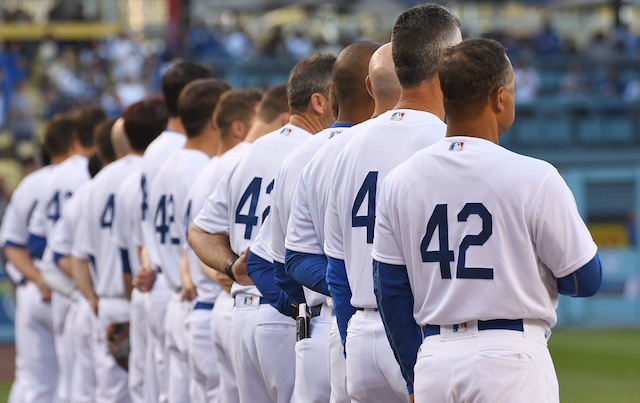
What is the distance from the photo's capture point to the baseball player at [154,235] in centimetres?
744

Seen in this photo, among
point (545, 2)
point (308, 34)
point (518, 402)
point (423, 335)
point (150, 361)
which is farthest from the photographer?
point (545, 2)

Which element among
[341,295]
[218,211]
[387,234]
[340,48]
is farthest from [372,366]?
[340,48]

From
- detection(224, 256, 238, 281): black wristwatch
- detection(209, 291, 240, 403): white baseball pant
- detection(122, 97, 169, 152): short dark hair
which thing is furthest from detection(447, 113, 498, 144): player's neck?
detection(122, 97, 169, 152): short dark hair

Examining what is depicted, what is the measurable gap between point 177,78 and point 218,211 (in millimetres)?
1853

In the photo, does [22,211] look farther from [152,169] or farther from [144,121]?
[152,169]

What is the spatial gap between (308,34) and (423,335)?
23.7 meters

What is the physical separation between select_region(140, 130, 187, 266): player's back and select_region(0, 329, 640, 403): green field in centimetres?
519

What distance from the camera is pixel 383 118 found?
4.42 metres

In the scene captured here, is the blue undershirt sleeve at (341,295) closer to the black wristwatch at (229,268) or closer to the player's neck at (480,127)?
the player's neck at (480,127)

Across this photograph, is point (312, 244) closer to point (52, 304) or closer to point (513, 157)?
point (513, 157)

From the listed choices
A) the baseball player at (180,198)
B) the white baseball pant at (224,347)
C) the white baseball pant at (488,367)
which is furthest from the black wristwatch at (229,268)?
the white baseball pant at (488,367)

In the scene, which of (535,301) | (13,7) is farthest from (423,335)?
(13,7)

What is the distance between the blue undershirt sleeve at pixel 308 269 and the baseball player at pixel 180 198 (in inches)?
88.9

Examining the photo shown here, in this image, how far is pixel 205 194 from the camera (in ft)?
21.5
